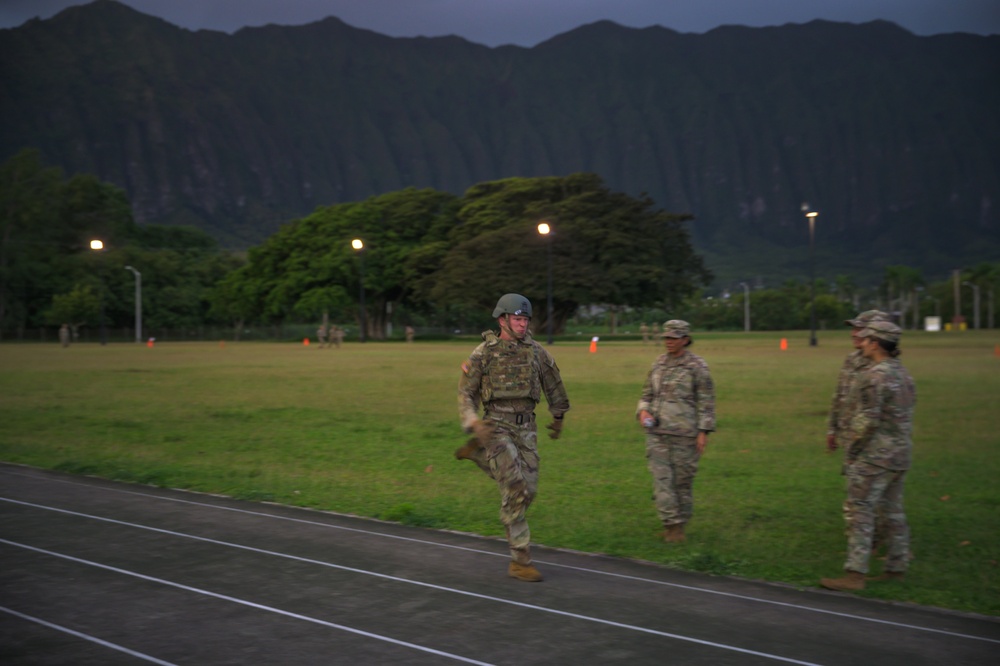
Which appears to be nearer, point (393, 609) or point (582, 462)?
point (393, 609)

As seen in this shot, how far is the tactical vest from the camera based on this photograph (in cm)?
752

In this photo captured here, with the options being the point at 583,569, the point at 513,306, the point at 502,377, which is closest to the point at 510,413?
the point at 502,377

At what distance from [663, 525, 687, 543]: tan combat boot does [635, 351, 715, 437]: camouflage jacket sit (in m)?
0.87

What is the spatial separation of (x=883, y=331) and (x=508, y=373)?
2.88m

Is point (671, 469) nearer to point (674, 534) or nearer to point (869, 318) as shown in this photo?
point (674, 534)

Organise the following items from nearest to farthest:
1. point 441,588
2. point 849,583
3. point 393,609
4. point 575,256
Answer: point 393,609, point 441,588, point 849,583, point 575,256

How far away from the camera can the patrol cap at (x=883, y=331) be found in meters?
7.47

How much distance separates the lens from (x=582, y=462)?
1371 cm

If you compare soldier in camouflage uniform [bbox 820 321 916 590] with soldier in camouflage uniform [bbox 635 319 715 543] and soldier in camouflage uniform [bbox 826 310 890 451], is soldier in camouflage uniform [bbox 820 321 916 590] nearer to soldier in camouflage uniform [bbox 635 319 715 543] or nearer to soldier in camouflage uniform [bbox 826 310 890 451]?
soldier in camouflage uniform [bbox 826 310 890 451]

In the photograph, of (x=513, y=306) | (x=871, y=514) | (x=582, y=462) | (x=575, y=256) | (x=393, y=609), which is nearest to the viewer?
(x=393, y=609)

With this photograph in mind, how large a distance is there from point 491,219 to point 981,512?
223ft

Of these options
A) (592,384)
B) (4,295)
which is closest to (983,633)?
(592,384)

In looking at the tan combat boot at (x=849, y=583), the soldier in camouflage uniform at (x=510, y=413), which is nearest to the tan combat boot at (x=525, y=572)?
the soldier in camouflage uniform at (x=510, y=413)

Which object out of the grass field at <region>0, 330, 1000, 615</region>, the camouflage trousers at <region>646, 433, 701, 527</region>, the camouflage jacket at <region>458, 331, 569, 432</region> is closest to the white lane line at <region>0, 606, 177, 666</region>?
the camouflage jacket at <region>458, 331, 569, 432</region>
